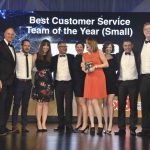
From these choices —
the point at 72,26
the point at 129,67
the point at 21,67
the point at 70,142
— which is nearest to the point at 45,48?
the point at 21,67

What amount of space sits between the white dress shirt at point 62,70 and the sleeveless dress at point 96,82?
1.93 feet

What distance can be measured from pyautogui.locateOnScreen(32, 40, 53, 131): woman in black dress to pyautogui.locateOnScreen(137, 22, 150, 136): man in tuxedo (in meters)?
1.41

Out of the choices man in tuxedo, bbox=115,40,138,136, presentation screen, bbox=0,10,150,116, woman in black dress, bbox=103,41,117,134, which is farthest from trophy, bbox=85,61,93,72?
presentation screen, bbox=0,10,150,116

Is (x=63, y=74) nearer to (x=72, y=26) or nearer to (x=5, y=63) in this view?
(x=5, y=63)

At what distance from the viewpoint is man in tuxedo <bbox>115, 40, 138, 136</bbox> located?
565 centimetres

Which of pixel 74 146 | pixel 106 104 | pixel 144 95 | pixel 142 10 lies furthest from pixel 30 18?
pixel 74 146

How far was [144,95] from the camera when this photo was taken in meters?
5.42

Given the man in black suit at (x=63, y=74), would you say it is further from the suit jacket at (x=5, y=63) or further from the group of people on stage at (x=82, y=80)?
the suit jacket at (x=5, y=63)

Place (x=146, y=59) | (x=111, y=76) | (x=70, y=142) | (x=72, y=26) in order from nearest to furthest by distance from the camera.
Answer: (x=70, y=142)
(x=146, y=59)
(x=111, y=76)
(x=72, y=26)

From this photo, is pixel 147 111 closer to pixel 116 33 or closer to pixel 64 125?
pixel 64 125

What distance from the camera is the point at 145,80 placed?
5379 millimetres

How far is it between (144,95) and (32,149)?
6.54 ft

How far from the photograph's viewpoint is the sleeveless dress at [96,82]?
18.2 feet

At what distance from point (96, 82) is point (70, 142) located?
1197 millimetres
